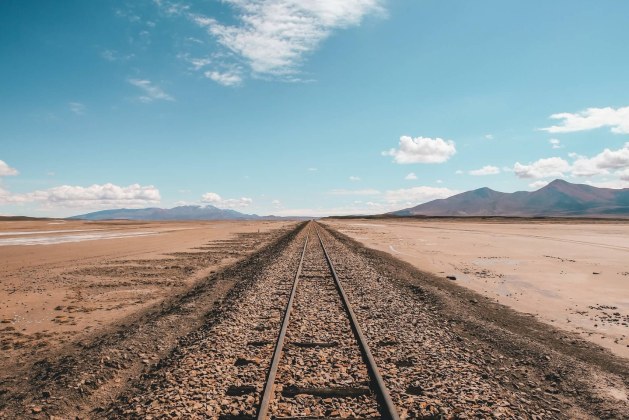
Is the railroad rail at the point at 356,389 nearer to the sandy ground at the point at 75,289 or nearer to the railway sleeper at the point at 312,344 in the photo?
the railway sleeper at the point at 312,344

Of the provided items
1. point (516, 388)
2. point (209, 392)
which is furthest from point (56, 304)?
point (516, 388)

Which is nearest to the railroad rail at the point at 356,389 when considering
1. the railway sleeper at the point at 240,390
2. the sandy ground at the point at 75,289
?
the railway sleeper at the point at 240,390

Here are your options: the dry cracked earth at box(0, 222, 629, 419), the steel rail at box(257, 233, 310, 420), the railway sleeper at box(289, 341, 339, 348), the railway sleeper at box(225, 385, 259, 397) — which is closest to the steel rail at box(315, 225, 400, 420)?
the dry cracked earth at box(0, 222, 629, 419)

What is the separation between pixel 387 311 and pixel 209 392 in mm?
5843

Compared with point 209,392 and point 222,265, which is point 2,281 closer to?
point 222,265

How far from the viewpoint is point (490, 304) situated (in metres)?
11.8

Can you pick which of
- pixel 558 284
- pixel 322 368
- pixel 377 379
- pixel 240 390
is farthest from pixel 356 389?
pixel 558 284

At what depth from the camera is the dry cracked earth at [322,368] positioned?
511 cm

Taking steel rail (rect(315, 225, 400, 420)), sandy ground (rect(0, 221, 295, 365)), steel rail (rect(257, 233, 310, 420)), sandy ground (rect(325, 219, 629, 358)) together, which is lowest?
sandy ground (rect(325, 219, 629, 358))

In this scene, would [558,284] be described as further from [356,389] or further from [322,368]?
[356,389]

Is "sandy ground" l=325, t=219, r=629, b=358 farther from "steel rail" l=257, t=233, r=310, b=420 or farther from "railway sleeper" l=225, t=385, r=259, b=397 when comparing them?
"railway sleeper" l=225, t=385, r=259, b=397

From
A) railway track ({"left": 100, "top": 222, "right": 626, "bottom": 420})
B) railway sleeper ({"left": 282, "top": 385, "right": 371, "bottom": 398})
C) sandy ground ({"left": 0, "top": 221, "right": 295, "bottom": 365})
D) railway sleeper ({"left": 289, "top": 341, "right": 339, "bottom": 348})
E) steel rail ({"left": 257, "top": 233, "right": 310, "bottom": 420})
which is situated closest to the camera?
steel rail ({"left": 257, "top": 233, "right": 310, "bottom": 420})

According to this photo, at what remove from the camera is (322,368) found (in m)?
6.14

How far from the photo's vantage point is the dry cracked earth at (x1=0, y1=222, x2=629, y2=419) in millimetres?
5109
